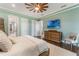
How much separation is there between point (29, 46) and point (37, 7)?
554 millimetres

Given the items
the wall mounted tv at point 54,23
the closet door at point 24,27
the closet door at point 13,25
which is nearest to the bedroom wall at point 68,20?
the wall mounted tv at point 54,23

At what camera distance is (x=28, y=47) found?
4.47ft

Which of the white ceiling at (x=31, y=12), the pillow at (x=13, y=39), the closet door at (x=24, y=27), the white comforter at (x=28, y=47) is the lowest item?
the white comforter at (x=28, y=47)

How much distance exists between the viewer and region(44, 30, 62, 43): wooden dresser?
1456 mm

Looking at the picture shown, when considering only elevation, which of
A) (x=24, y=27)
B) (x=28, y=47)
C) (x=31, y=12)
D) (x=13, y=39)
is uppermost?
(x=31, y=12)

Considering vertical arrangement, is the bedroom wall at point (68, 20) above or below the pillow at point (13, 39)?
above

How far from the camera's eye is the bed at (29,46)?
129cm

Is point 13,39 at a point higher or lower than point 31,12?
lower

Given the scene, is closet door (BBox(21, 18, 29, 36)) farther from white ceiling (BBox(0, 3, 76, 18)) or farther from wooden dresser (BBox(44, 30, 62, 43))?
wooden dresser (BBox(44, 30, 62, 43))

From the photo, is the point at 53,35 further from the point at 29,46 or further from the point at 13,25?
the point at 13,25

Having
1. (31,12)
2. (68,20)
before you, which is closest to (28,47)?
(31,12)

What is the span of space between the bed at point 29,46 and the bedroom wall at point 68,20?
0.29 meters

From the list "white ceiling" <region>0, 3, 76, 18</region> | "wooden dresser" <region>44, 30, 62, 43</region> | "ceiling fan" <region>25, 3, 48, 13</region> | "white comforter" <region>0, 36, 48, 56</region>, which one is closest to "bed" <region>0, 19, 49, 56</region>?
"white comforter" <region>0, 36, 48, 56</region>

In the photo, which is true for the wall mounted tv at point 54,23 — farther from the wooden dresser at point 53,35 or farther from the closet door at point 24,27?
the closet door at point 24,27
